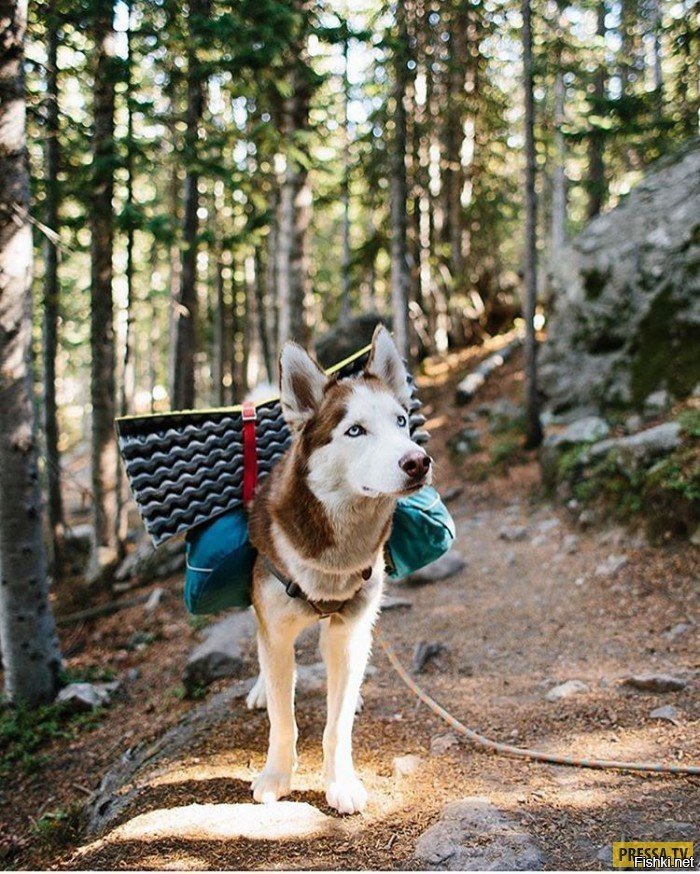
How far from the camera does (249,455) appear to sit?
405 cm

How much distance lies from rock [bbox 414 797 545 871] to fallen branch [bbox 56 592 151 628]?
750 centimetres

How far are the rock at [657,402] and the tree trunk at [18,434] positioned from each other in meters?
7.47

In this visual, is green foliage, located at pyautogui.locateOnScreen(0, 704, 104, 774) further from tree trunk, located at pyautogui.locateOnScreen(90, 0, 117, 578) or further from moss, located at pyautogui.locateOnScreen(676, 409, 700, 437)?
moss, located at pyautogui.locateOnScreen(676, 409, 700, 437)

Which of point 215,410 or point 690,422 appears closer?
point 215,410

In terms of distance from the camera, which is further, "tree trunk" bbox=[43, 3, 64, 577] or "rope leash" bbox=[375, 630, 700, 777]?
"tree trunk" bbox=[43, 3, 64, 577]

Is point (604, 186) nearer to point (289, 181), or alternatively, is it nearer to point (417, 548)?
point (289, 181)

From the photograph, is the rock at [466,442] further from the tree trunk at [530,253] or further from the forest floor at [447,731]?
the forest floor at [447,731]

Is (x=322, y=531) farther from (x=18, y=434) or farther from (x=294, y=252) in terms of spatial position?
(x=294, y=252)

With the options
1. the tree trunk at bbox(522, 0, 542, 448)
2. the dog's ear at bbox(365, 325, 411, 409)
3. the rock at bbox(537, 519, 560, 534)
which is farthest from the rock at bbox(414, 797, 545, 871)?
the tree trunk at bbox(522, 0, 542, 448)

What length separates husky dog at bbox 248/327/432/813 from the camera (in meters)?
3.05

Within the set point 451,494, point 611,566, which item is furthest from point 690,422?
point 451,494

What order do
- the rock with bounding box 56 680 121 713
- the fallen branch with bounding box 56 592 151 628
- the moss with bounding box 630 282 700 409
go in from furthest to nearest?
the fallen branch with bounding box 56 592 151 628 < the moss with bounding box 630 282 700 409 < the rock with bounding box 56 680 121 713

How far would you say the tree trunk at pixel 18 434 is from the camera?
5.39m

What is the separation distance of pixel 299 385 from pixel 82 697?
4552 millimetres
